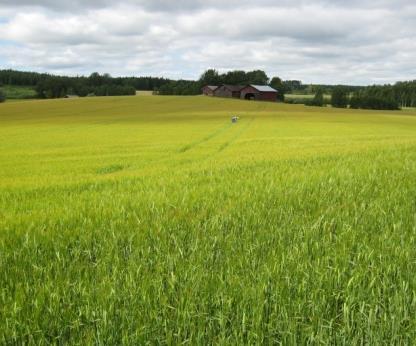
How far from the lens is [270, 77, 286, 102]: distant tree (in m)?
151

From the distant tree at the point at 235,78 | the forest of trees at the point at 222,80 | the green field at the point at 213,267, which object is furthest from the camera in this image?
the distant tree at the point at 235,78

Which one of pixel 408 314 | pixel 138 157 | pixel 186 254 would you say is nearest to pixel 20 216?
pixel 186 254

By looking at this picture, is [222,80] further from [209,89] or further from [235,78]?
[209,89]

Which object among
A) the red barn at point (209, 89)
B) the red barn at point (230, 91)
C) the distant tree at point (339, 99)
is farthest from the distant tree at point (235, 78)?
the distant tree at point (339, 99)

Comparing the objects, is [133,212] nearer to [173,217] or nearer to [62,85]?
[173,217]

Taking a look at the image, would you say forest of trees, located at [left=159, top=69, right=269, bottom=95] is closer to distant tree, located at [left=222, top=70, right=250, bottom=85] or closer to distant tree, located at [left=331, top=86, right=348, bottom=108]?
distant tree, located at [left=222, top=70, right=250, bottom=85]

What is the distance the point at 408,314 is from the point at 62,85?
16076cm

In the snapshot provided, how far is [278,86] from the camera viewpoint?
159 meters

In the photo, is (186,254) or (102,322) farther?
(186,254)

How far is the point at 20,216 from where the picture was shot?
6.75 metres

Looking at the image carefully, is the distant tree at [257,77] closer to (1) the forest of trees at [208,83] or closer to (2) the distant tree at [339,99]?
(1) the forest of trees at [208,83]

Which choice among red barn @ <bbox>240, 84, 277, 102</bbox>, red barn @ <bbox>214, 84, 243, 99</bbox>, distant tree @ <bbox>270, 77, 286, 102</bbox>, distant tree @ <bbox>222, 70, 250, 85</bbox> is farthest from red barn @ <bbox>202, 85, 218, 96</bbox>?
distant tree @ <bbox>270, 77, 286, 102</bbox>

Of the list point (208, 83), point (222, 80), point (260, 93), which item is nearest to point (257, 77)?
point (222, 80)

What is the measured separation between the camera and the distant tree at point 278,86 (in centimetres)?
15125
